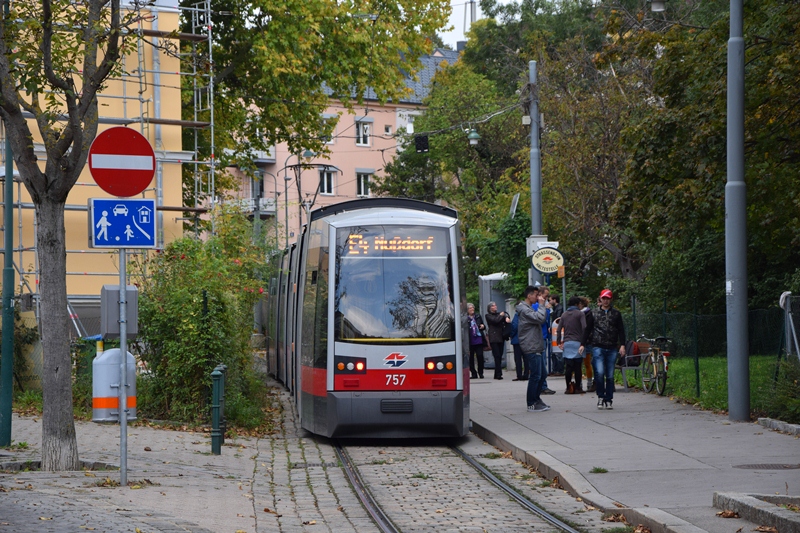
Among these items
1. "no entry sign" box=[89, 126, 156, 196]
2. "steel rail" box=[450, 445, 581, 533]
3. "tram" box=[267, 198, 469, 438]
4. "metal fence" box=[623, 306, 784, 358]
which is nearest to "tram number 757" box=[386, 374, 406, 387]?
"tram" box=[267, 198, 469, 438]

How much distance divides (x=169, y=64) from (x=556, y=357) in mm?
11460

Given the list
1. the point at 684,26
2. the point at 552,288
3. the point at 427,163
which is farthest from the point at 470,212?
the point at 684,26

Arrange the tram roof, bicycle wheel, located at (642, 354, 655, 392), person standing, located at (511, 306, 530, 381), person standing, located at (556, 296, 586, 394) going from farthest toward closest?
person standing, located at (511, 306, 530, 381) → bicycle wheel, located at (642, 354, 655, 392) → person standing, located at (556, 296, 586, 394) → the tram roof

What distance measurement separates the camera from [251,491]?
10.9 metres

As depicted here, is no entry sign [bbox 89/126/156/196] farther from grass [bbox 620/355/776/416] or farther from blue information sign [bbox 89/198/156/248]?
grass [bbox 620/355/776/416]

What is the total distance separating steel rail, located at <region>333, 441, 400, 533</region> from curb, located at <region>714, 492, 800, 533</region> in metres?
2.48

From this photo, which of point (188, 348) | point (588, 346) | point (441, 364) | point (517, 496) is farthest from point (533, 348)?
point (517, 496)

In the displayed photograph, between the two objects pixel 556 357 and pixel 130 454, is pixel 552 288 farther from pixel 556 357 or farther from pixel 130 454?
pixel 130 454

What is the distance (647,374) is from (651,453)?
9.04 metres

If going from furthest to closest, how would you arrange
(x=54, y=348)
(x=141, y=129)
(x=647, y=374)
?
(x=141, y=129) < (x=647, y=374) < (x=54, y=348)

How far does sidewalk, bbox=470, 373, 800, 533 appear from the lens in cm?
960

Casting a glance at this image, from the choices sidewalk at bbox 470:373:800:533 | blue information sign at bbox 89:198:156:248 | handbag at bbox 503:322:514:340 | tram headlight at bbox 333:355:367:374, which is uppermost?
blue information sign at bbox 89:198:156:248

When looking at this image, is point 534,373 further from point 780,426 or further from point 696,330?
point 780,426

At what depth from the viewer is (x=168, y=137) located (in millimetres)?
28406
